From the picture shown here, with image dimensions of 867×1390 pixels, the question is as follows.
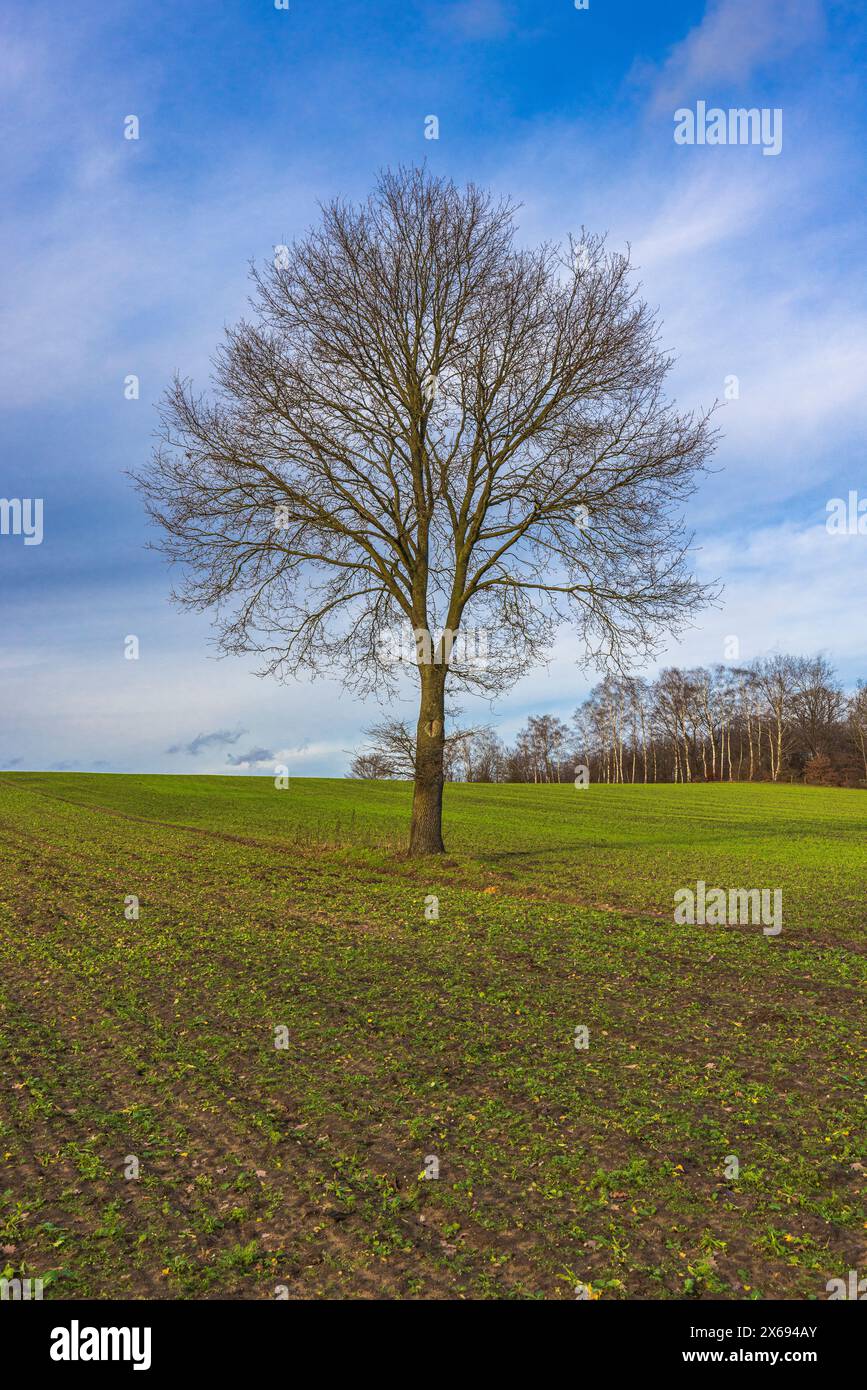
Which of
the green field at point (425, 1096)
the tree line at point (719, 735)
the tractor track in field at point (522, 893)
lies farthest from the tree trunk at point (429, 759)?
the tree line at point (719, 735)

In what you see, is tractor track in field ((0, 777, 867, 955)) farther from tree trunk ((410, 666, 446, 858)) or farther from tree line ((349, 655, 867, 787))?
tree line ((349, 655, 867, 787))

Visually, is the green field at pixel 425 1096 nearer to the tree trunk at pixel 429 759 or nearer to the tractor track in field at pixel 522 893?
the tractor track in field at pixel 522 893

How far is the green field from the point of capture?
402cm

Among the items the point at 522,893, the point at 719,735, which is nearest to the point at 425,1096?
the point at 522,893

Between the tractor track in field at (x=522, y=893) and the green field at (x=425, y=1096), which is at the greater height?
the green field at (x=425, y=1096)

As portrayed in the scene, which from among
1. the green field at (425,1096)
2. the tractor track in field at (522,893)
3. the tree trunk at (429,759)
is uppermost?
the tree trunk at (429,759)

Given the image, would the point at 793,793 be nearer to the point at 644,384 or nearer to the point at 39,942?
the point at 644,384

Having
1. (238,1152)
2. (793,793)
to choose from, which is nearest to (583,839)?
(238,1152)

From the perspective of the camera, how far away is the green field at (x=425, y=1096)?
4023mm

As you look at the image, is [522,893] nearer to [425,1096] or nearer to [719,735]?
[425,1096]

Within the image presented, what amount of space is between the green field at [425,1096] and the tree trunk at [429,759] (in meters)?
3.84

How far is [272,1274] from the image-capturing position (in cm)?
383

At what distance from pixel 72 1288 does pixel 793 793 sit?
69.0 m
